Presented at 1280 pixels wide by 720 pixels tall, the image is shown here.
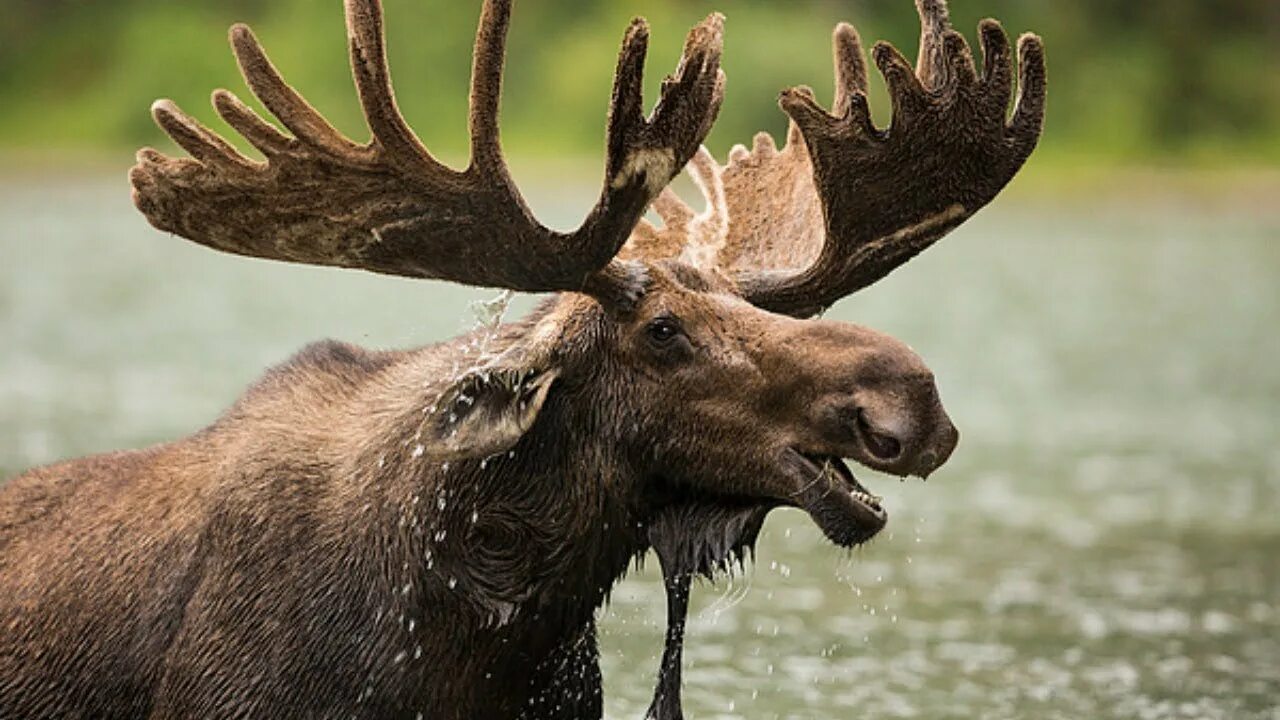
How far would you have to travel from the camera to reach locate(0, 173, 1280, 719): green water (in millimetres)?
10336

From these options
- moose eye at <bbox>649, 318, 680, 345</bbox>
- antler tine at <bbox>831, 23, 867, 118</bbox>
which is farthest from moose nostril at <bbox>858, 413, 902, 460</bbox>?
antler tine at <bbox>831, 23, 867, 118</bbox>

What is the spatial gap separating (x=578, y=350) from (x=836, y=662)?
4.14 meters

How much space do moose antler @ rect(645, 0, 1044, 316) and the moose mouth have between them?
963 millimetres

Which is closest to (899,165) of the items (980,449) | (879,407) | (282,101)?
(879,407)

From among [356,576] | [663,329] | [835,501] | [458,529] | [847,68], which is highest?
[847,68]

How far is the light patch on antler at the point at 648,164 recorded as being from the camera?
653 centimetres

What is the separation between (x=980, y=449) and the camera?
17.9 meters

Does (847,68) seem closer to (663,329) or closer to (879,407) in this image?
(663,329)

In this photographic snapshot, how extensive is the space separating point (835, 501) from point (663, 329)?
0.67 meters

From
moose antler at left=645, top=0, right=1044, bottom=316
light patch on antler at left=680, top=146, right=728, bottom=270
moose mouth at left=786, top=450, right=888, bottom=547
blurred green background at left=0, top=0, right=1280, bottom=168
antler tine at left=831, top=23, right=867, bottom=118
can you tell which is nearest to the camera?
moose mouth at left=786, top=450, right=888, bottom=547

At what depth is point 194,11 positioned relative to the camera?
173ft

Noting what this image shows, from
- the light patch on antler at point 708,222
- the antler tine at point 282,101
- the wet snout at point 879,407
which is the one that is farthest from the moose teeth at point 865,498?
the antler tine at point 282,101

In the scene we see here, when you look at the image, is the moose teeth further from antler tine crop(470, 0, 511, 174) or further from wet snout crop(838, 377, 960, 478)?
antler tine crop(470, 0, 511, 174)

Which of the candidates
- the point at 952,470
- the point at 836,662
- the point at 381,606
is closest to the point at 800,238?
the point at 381,606
